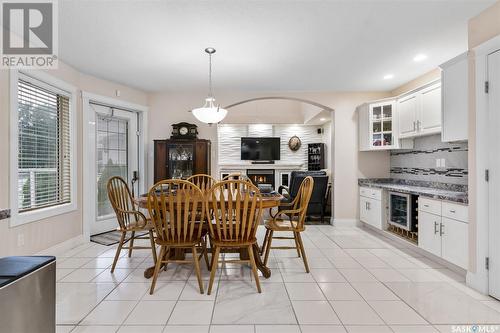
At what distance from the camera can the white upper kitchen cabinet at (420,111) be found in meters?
3.46

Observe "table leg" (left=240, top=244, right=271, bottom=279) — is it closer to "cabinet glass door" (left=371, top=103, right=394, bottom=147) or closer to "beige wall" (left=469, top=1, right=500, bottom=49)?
"beige wall" (left=469, top=1, right=500, bottom=49)

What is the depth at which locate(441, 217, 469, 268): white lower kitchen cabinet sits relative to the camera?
8.46 ft

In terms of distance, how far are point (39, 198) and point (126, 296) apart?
1.91 metres

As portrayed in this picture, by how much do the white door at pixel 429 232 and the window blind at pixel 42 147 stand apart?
4.57 metres

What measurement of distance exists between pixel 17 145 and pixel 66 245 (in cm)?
150

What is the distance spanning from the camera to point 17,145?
280 centimetres

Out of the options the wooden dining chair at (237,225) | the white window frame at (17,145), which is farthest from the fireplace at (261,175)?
the wooden dining chair at (237,225)

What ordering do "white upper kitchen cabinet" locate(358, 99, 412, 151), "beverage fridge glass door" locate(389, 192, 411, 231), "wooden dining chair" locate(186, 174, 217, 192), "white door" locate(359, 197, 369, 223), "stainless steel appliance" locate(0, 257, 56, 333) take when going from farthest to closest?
1. "white door" locate(359, 197, 369, 223)
2. "white upper kitchen cabinet" locate(358, 99, 412, 151)
3. "beverage fridge glass door" locate(389, 192, 411, 231)
4. "wooden dining chair" locate(186, 174, 217, 192)
5. "stainless steel appliance" locate(0, 257, 56, 333)

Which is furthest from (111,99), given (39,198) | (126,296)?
(126,296)

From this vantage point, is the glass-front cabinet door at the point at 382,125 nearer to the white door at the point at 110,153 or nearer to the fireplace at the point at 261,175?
the fireplace at the point at 261,175

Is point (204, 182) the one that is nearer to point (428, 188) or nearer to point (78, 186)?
point (78, 186)

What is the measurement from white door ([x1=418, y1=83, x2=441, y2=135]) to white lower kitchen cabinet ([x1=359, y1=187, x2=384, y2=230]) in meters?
1.13

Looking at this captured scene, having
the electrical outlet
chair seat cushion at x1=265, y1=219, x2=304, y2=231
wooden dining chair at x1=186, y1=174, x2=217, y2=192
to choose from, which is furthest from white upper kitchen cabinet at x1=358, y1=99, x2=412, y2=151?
the electrical outlet

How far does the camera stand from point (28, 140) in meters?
3.11
